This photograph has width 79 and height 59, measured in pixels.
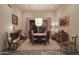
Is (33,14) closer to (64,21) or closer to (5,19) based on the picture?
(5,19)

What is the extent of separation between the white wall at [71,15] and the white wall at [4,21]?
1276 mm

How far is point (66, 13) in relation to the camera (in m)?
3.44

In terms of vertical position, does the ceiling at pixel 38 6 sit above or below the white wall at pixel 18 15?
above

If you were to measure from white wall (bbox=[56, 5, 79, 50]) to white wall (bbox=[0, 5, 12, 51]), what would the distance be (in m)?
1.28

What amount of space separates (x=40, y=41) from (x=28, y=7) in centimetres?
94

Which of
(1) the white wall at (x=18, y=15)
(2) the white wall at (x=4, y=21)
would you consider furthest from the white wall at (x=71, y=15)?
(2) the white wall at (x=4, y=21)

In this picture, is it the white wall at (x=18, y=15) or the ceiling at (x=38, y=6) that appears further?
the white wall at (x=18, y=15)

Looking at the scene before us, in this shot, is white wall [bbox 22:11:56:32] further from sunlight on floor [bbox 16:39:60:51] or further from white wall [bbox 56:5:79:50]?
sunlight on floor [bbox 16:39:60:51]

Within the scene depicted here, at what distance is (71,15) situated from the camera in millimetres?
3406

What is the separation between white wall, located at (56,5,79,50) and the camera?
10.9 feet

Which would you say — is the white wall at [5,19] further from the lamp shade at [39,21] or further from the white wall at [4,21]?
the lamp shade at [39,21]

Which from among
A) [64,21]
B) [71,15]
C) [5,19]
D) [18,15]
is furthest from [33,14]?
[71,15]

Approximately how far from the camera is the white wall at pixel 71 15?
3320 mm
